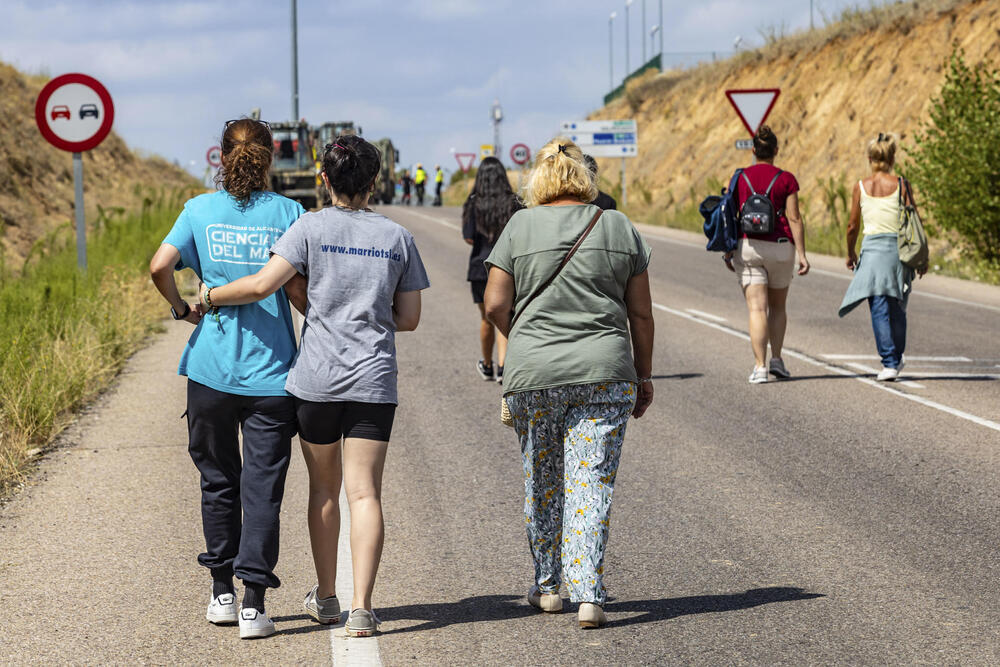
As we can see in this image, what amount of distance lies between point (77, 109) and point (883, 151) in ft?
24.1

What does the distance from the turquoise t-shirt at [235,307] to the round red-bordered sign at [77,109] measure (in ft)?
27.0

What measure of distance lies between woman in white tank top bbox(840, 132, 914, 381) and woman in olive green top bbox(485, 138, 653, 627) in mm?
6068

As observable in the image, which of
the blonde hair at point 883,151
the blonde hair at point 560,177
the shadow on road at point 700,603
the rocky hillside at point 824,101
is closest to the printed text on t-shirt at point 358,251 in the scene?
the blonde hair at point 560,177

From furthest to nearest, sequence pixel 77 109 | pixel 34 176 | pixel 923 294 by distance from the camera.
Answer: pixel 34 176
pixel 923 294
pixel 77 109

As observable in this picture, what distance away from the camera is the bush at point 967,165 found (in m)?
19.5

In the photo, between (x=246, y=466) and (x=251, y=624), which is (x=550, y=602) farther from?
(x=246, y=466)

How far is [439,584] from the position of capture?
563cm

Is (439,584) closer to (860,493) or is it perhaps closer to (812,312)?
(860,493)

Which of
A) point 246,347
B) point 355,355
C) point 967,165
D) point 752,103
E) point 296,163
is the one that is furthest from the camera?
point 296,163

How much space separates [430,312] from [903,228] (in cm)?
726

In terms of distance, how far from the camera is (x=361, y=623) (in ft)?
16.0

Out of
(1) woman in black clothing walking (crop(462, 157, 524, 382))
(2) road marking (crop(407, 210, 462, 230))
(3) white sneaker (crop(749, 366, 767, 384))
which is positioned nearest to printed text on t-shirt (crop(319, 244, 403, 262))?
(1) woman in black clothing walking (crop(462, 157, 524, 382))

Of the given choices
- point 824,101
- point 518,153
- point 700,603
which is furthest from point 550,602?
point 518,153

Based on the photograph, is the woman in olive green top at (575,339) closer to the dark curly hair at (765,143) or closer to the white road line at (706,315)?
the dark curly hair at (765,143)
